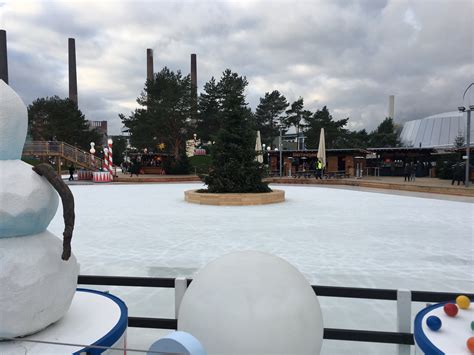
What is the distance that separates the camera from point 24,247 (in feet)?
7.63

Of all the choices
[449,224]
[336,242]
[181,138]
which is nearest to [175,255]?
[336,242]

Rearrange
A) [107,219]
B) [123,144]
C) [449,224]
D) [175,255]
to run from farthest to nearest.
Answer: [123,144] → [107,219] → [449,224] → [175,255]

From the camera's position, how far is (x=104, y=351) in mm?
2219

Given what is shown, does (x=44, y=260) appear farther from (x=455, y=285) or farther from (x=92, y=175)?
(x=92, y=175)

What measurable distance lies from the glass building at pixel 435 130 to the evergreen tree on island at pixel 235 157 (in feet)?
235

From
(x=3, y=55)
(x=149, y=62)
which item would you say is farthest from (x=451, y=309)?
(x=149, y=62)

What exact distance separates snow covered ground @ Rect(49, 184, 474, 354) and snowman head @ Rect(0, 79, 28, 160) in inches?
83.0

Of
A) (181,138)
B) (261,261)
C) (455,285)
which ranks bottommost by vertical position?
(455,285)

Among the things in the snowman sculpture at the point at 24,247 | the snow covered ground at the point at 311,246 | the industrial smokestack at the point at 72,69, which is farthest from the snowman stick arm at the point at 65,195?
the industrial smokestack at the point at 72,69

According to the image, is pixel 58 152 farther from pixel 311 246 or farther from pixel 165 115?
pixel 311 246

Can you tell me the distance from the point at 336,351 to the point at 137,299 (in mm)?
2469

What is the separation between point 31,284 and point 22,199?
55cm

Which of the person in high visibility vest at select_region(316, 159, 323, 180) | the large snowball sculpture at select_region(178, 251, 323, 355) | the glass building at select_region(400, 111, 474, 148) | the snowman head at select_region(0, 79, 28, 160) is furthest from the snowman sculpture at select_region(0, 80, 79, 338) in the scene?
the glass building at select_region(400, 111, 474, 148)

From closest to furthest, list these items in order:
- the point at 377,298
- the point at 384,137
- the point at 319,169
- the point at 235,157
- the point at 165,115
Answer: the point at 377,298 → the point at 235,157 → the point at 319,169 → the point at 165,115 → the point at 384,137
